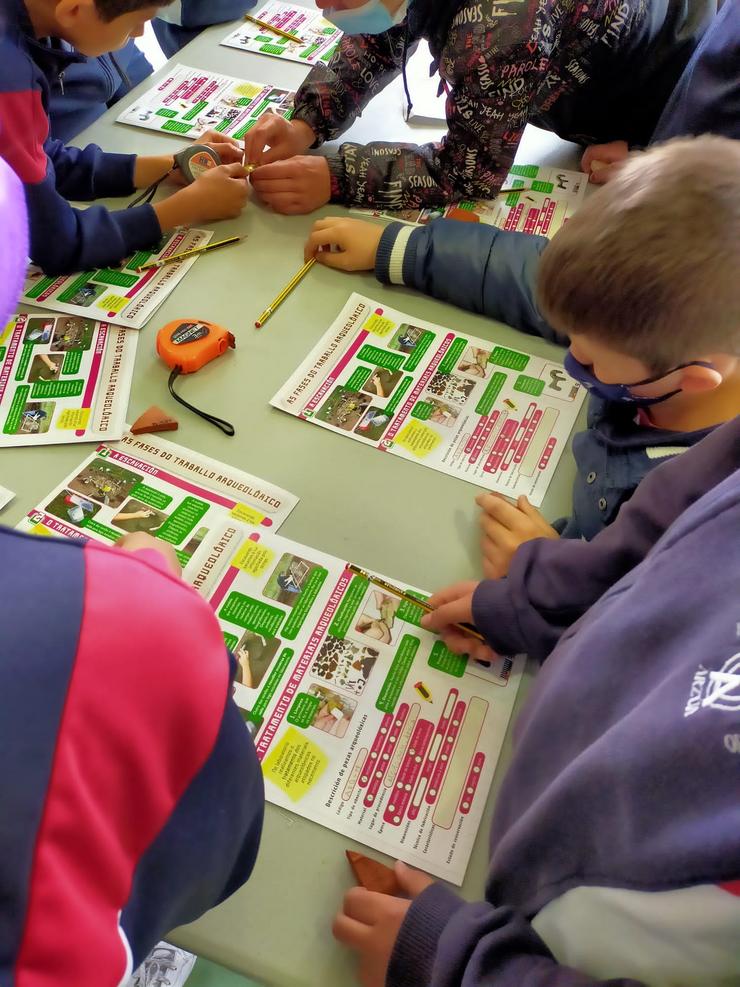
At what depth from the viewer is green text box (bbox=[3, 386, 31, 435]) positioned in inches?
31.9

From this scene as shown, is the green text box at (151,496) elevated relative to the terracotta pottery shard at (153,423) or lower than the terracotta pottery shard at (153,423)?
lower

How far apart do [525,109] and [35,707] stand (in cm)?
101

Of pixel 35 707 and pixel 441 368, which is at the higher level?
pixel 35 707

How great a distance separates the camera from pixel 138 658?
0.35m

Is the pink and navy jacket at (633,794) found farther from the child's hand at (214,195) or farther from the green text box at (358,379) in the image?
the child's hand at (214,195)

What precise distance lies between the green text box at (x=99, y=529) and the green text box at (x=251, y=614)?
0.46 ft

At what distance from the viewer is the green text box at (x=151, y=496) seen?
0.76 meters

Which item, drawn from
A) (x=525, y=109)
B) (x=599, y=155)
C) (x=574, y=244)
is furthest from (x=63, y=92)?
(x=574, y=244)

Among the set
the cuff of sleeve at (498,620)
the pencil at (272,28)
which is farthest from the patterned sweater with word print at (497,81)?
the cuff of sleeve at (498,620)

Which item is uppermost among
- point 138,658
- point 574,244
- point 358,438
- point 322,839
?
point 574,244

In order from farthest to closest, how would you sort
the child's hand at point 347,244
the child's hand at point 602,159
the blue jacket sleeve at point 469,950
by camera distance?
1. the child's hand at point 602,159
2. the child's hand at point 347,244
3. the blue jacket sleeve at point 469,950

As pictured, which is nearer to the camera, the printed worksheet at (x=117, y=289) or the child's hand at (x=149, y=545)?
the child's hand at (x=149, y=545)

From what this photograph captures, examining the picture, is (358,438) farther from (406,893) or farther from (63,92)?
(63,92)

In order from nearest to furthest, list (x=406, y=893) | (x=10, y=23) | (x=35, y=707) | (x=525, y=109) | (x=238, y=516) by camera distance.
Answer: (x=35, y=707) < (x=406, y=893) < (x=238, y=516) < (x=10, y=23) < (x=525, y=109)
